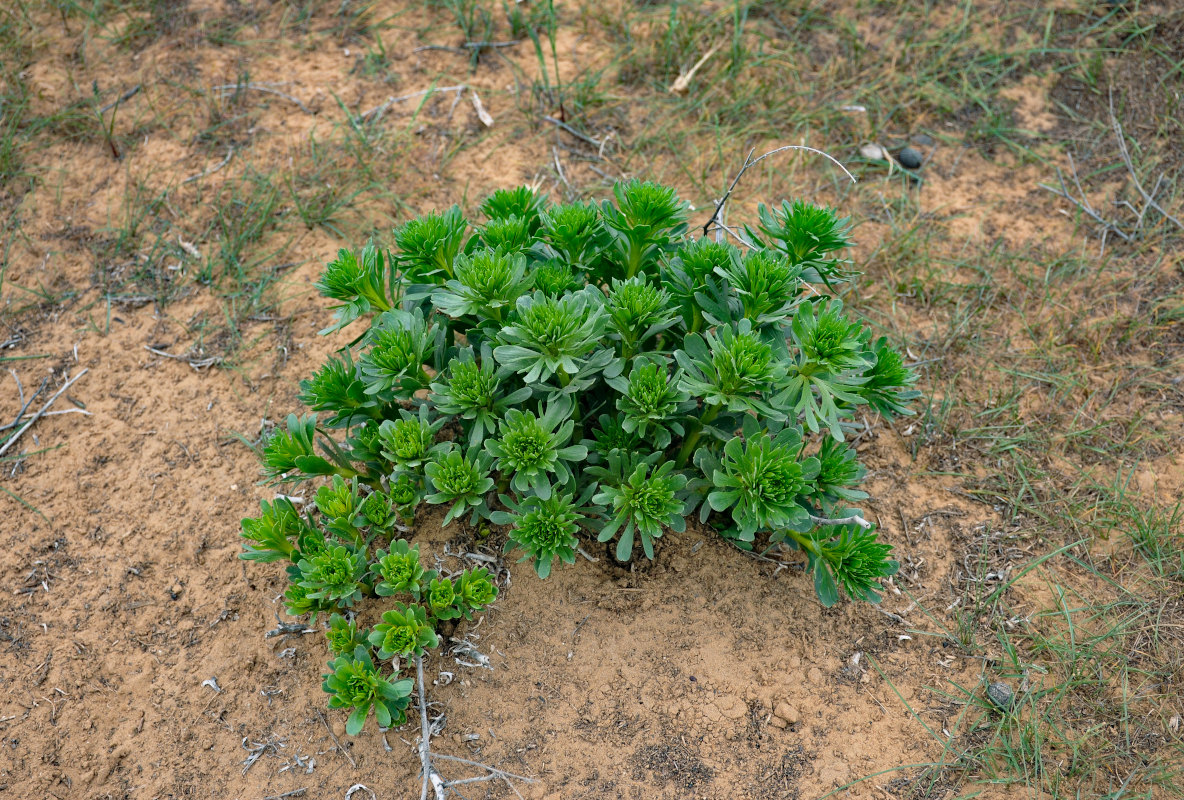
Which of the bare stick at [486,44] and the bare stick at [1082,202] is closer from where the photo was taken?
the bare stick at [1082,202]

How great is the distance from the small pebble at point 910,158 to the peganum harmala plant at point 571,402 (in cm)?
183

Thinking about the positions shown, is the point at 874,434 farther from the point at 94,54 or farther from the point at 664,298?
the point at 94,54

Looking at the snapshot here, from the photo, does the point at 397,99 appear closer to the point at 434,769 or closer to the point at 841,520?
the point at 841,520

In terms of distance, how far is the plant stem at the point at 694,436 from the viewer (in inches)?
101

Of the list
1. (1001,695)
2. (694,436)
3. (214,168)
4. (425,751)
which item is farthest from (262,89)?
(1001,695)

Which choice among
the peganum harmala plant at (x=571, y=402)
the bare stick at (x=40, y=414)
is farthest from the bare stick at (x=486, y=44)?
the bare stick at (x=40, y=414)

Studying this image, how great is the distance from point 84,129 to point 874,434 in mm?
4037

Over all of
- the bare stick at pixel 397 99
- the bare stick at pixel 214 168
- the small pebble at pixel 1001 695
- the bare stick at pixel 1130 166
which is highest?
the bare stick at pixel 397 99

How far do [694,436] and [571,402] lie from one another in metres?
0.42

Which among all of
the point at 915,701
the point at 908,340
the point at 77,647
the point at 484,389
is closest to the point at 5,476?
the point at 77,647

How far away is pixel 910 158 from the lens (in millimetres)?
4141

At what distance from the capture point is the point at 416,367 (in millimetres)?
2521

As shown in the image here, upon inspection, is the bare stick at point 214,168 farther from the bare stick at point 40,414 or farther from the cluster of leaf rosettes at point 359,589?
the cluster of leaf rosettes at point 359,589

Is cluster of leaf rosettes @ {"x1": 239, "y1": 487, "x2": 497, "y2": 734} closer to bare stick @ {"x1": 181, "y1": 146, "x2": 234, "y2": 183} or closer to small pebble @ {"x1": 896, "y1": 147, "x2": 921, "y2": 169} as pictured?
bare stick @ {"x1": 181, "y1": 146, "x2": 234, "y2": 183}
